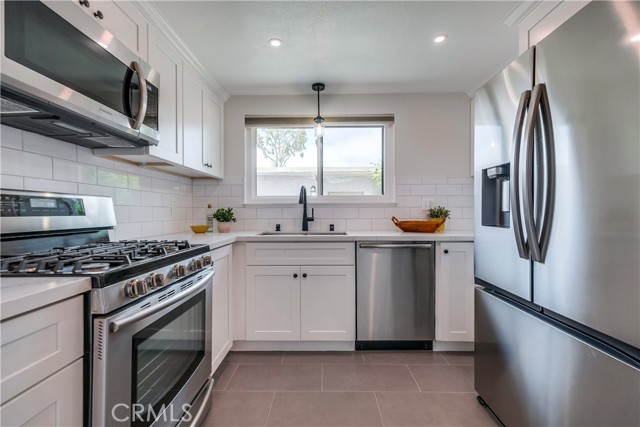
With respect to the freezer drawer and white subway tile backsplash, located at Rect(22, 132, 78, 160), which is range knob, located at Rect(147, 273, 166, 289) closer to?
white subway tile backsplash, located at Rect(22, 132, 78, 160)

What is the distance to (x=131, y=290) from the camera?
3.01 ft

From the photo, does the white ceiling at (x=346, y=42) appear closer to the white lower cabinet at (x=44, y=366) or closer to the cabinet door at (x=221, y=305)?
the cabinet door at (x=221, y=305)

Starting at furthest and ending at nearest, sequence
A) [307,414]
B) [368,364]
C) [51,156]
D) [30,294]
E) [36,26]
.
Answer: [368,364] < [307,414] < [51,156] < [36,26] < [30,294]

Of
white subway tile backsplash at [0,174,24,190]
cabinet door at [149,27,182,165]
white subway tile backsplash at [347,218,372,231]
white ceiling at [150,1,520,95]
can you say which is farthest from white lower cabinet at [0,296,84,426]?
white subway tile backsplash at [347,218,372,231]

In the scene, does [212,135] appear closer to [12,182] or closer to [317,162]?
[317,162]

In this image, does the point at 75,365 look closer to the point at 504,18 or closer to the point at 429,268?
the point at 429,268

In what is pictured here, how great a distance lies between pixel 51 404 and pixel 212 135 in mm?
2121

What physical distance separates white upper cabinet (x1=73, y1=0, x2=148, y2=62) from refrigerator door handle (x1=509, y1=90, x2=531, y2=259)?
1768 millimetres

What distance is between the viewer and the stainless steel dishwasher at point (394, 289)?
2.15 meters

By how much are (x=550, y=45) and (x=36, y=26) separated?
5.73 ft

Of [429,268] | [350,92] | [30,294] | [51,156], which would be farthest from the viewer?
[350,92]

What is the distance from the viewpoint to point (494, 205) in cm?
143

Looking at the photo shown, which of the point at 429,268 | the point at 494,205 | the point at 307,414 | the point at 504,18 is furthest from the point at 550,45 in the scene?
Answer: the point at 307,414

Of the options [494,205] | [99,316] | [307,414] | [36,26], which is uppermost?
[36,26]
